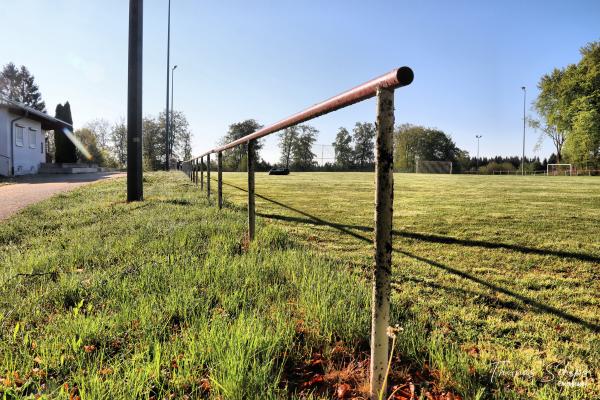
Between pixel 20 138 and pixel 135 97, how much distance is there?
2024 centimetres

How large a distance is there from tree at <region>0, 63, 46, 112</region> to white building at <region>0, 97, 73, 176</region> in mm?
45372

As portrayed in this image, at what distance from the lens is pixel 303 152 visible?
51312 millimetres

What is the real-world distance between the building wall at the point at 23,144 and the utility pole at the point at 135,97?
1730 centimetres

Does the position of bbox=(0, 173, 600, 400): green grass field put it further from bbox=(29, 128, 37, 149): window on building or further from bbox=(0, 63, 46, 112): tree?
bbox=(0, 63, 46, 112): tree

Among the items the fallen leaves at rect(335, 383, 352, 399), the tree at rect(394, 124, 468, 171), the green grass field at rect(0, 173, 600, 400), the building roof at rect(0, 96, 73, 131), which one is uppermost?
the tree at rect(394, 124, 468, 171)

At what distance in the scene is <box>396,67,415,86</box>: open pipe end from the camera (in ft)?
3.74

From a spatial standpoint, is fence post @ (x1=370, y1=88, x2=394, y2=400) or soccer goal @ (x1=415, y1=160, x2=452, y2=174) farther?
soccer goal @ (x1=415, y1=160, x2=452, y2=174)

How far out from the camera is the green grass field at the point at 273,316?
1.42 metres

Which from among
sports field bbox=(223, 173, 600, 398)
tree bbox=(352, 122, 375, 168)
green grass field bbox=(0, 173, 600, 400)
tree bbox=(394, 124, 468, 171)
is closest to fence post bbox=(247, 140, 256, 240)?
green grass field bbox=(0, 173, 600, 400)

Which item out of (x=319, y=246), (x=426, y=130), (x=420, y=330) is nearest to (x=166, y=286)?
(x=420, y=330)

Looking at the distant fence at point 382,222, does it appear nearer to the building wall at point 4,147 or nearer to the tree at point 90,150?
the building wall at point 4,147

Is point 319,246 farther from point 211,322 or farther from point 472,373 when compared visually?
point 472,373

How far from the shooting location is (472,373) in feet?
4.85

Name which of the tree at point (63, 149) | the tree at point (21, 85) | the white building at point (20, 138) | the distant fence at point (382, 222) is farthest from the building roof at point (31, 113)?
the tree at point (21, 85)
